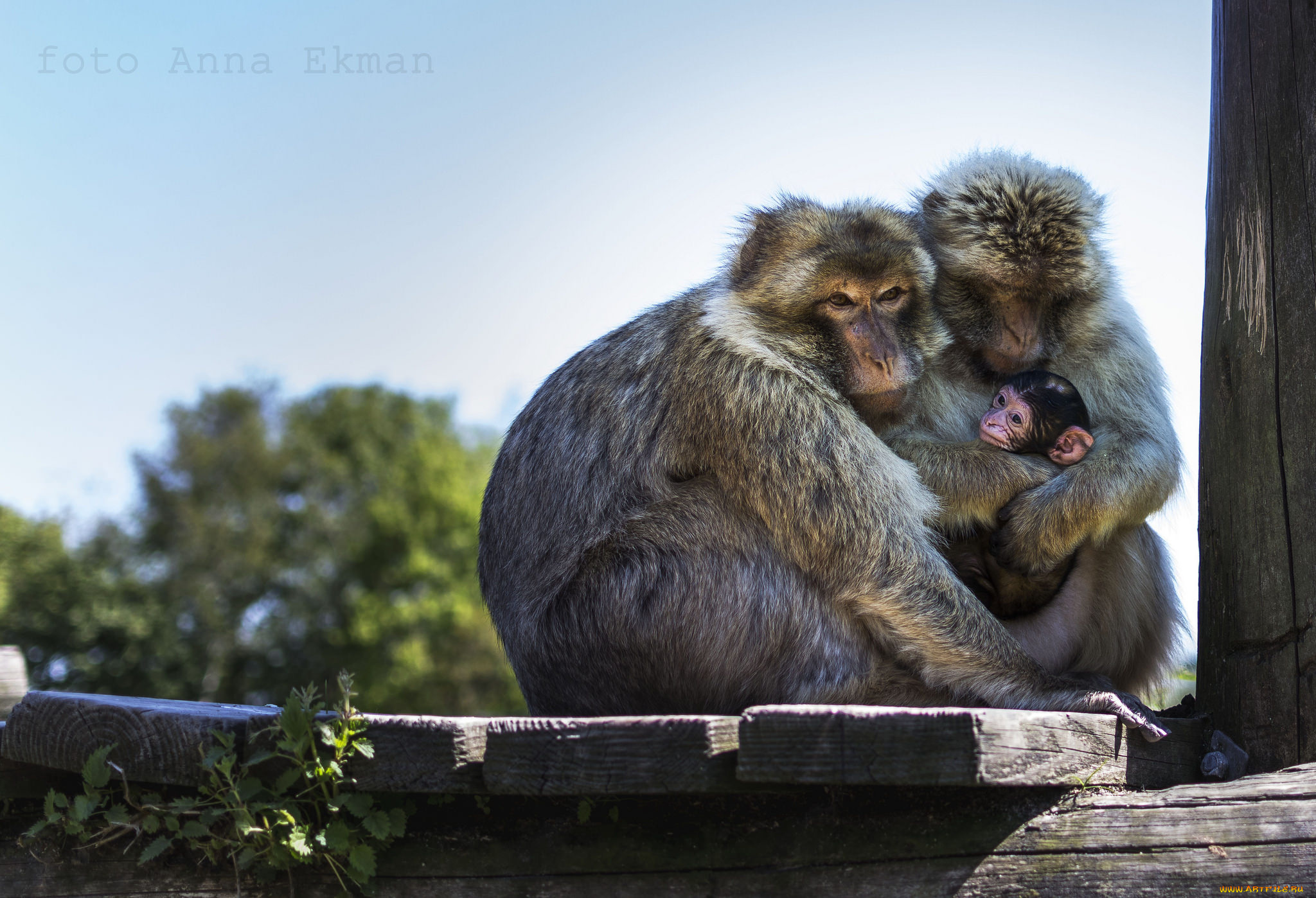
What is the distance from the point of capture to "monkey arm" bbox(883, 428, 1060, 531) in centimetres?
310

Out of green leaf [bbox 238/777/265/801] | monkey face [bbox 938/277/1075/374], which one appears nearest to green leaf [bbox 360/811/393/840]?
green leaf [bbox 238/777/265/801]

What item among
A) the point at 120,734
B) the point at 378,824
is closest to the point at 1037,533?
the point at 378,824

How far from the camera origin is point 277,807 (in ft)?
7.27

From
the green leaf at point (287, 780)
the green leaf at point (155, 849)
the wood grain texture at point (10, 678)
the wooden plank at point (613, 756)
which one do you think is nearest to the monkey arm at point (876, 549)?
the wooden plank at point (613, 756)

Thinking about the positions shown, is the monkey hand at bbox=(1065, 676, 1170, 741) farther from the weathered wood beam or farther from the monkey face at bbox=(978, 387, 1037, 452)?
the weathered wood beam

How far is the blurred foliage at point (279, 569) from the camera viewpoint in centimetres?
3291

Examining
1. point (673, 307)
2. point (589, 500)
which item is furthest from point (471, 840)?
point (673, 307)

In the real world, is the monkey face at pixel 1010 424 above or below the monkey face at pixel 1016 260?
below

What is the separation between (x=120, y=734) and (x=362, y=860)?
60 centimetres

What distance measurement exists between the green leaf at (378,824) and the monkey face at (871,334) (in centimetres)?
172

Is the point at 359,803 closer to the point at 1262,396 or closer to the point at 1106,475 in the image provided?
the point at 1106,475

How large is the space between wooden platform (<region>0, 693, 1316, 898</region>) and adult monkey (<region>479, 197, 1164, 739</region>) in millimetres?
375

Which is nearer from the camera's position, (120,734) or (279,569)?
(120,734)

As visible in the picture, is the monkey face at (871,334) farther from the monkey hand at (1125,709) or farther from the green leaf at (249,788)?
the green leaf at (249,788)
